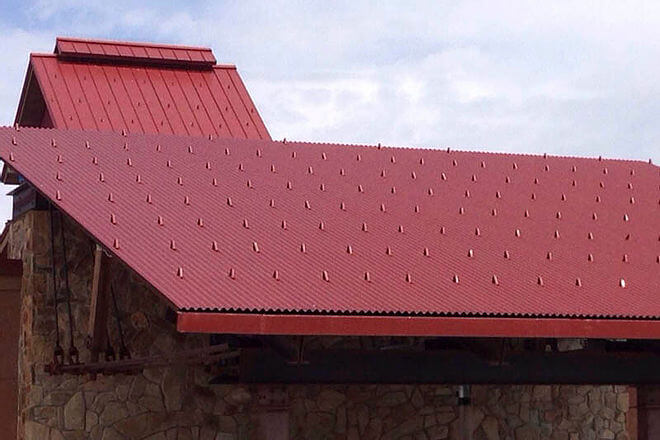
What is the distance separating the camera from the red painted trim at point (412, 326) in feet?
32.0

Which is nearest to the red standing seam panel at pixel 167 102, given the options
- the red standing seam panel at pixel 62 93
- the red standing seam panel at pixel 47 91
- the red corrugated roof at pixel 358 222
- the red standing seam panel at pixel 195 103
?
the red standing seam panel at pixel 195 103

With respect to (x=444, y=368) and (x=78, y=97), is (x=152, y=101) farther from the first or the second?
(x=444, y=368)

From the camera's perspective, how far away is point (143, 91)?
19047 millimetres

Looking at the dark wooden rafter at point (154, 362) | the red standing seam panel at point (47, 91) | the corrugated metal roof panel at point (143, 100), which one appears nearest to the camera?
the dark wooden rafter at point (154, 362)

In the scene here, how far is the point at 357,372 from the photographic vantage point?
11359 mm

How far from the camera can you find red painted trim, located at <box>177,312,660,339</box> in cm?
977

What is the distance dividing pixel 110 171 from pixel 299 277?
9.37 ft

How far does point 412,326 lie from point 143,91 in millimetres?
9605

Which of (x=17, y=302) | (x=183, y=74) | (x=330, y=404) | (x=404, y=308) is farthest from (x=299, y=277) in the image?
(x=183, y=74)

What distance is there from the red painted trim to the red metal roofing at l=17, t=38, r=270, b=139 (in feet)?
27.3

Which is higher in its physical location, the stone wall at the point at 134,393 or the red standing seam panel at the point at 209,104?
the red standing seam panel at the point at 209,104

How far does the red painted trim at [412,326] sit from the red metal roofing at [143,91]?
832 cm

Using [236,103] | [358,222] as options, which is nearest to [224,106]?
[236,103]

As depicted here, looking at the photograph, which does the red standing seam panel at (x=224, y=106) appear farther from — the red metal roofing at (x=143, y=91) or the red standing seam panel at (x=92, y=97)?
the red standing seam panel at (x=92, y=97)
